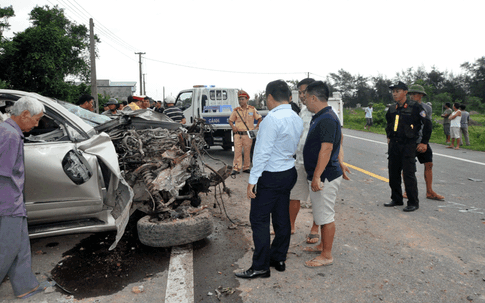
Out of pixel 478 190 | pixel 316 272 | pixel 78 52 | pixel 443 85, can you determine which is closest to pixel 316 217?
pixel 316 272

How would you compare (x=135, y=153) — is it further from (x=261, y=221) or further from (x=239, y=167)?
(x=239, y=167)

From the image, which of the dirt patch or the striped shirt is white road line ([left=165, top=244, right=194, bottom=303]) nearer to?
the dirt patch

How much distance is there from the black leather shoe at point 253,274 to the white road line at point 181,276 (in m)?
0.46

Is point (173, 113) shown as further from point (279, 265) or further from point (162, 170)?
point (279, 265)

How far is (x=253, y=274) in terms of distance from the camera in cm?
322

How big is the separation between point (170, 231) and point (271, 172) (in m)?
1.28

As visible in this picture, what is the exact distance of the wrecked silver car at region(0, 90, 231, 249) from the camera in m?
3.39

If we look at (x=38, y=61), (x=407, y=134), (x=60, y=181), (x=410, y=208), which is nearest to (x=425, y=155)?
(x=407, y=134)

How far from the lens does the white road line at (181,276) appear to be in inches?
115

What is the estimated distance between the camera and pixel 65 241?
4.21 metres

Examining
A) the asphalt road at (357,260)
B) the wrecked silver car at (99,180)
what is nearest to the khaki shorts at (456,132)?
the asphalt road at (357,260)

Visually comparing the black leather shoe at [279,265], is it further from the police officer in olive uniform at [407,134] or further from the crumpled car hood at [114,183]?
the police officer in olive uniform at [407,134]

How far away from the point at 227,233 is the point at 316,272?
1376 mm

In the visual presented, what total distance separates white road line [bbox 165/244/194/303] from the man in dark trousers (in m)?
0.48
